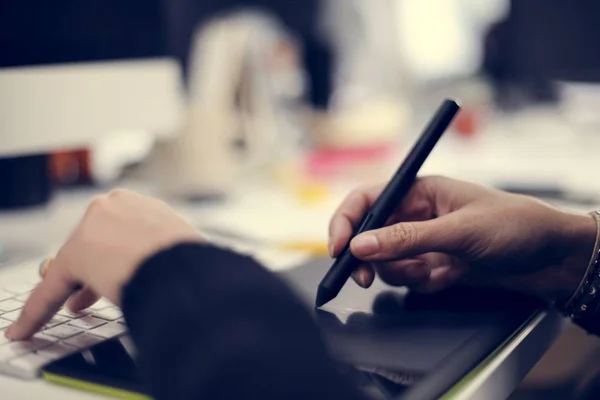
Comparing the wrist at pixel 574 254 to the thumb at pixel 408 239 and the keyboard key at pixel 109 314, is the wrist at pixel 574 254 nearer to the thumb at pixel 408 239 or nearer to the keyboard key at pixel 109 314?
the thumb at pixel 408 239

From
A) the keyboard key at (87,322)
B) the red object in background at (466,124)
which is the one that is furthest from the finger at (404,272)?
the red object in background at (466,124)

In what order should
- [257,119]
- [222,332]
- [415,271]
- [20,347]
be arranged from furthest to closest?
[257,119] → [415,271] → [20,347] → [222,332]

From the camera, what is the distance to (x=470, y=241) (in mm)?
536

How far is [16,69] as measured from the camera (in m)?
0.74

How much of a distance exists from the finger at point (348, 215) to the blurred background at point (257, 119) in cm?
9

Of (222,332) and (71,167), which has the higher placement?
(222,332)

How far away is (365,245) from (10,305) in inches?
10.3

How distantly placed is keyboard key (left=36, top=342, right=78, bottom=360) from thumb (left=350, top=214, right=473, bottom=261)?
20 centimetres

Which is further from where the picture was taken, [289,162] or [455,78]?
[455,78]

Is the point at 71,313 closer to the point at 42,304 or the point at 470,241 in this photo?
the point at 42,304

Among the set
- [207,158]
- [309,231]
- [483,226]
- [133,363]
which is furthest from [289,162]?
[133,363]

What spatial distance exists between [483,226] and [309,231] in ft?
1.07

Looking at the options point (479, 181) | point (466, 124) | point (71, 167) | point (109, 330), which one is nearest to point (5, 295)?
point (109, 330)

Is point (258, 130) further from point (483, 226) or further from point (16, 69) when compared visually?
point (483, 226)
